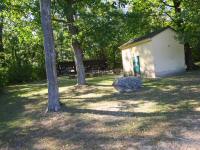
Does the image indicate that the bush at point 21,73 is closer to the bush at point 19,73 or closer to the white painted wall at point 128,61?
the bush at point 19,73

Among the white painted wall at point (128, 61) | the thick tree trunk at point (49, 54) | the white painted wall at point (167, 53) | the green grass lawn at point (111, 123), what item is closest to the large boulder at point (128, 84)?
the green grass lawn at point (111, 123)

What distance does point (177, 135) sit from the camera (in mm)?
7250

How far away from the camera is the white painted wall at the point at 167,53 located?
21.7 metres

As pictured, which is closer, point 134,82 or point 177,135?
point 177,135

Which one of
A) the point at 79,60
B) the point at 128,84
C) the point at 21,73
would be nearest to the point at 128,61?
the point at 79,60

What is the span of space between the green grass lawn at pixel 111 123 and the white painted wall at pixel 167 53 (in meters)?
7.92

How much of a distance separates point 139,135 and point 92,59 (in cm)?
2988

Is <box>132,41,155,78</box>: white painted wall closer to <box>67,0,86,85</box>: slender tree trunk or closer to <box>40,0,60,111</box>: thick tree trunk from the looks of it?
<box>67,0,86,85</box>: slender tree trunk

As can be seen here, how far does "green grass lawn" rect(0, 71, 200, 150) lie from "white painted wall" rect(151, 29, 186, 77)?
7.92 meters

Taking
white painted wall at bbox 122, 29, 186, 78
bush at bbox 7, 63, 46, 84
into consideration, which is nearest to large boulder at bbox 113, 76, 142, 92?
white painted wall at bbox 122, 29, 186, 78

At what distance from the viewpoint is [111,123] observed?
898 cm

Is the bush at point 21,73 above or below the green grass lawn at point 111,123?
above

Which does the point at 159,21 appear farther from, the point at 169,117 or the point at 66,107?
the point at 169,117

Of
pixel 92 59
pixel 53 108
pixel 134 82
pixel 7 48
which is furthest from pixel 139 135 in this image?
pixel 92 59
